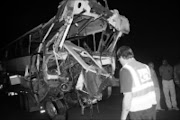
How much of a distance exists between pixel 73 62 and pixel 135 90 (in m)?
3.15

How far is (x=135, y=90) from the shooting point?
315 cm

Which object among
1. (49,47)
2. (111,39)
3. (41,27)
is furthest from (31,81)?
(111,39)

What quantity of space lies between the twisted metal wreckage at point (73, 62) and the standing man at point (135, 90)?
93.2 inches

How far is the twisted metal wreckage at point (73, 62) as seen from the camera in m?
5.48

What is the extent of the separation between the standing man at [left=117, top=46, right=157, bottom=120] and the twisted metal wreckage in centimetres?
237

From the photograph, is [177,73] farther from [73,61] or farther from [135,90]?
[135,90]

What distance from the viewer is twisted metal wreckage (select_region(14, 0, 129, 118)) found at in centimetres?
548

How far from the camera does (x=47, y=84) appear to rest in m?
5.98

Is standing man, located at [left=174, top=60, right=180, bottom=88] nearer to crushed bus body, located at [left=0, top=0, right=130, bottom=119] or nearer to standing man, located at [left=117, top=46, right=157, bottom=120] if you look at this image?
crushed bus body, located at [left=0, top=0, right=130, bottom=119]

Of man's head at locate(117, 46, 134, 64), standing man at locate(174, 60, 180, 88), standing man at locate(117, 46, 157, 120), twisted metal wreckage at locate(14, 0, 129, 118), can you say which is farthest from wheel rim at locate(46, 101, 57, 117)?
standing man at locate(174, 60, 180, 88)

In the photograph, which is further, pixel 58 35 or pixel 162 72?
pixel 162 72

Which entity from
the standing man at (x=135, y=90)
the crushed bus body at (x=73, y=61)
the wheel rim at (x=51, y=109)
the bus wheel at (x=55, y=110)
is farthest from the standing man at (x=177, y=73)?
the standing man at (x=135, y=90)

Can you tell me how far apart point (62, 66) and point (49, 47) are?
80 centimetres

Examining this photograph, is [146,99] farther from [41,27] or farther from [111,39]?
[41,27]
